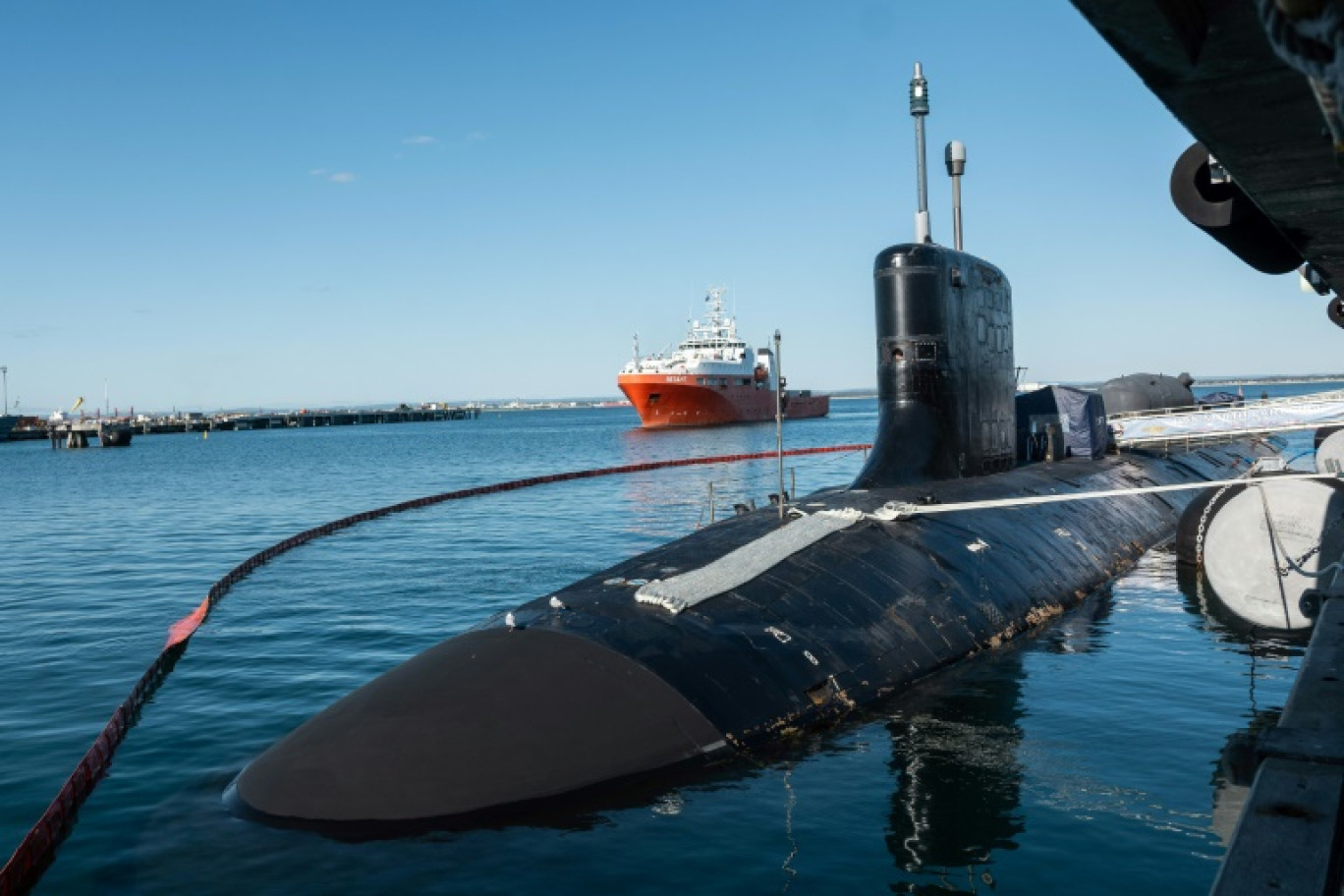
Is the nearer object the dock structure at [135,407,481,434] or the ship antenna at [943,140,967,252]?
the ship antenna at [943,140,967,252]

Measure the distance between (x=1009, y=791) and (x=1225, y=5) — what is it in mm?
7717

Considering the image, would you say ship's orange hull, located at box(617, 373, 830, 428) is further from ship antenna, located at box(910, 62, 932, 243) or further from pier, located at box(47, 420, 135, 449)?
ship antenna, located at box(910, 62, 932, 243)

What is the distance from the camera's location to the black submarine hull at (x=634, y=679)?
834 centimetres

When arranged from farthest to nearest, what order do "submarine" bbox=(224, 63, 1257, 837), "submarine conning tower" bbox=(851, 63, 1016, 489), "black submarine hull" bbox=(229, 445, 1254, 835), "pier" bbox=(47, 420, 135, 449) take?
"pier" bbox=(47, 420, 135, 449), "submarine conning tower" bbox=(851, 63, 1016, 489), "submarine" bbox=(224, 63, 1257, 837), "black submarine hull" bbox=(229, 445, 1254, 835)

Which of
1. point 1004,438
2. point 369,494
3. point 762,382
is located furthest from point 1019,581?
point 762,382

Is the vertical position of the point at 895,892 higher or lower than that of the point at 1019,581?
lower

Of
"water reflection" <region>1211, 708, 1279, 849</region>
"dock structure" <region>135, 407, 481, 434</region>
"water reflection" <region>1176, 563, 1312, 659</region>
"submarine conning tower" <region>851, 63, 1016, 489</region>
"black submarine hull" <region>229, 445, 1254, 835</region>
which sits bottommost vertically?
"water reflection" <region>1211, 708, 1279, 849</region>

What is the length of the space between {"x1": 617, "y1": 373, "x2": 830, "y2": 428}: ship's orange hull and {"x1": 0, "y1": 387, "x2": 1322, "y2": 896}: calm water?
7444 centimetres

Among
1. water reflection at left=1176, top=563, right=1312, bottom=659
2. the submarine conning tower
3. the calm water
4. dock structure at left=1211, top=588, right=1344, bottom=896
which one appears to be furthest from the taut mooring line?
water reflection at left=1176, top=563, right=1312, bottom=659

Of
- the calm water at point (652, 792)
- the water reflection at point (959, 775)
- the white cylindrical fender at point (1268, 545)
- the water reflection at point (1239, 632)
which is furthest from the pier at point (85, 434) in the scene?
the water reflection at point (959, 775)

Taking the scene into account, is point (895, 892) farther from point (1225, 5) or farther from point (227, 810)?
point (1225, 5)

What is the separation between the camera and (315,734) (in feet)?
29.2

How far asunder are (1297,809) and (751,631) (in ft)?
18.3

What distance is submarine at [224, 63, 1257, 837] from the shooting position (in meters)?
8.45
